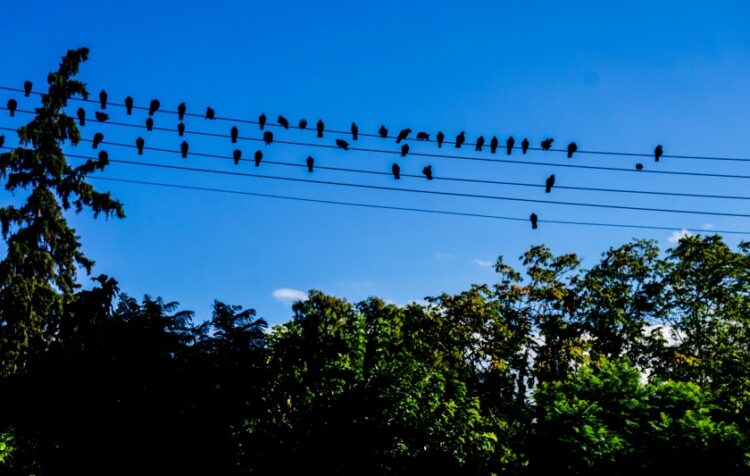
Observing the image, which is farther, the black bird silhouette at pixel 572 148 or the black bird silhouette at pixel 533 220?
the black bird silhouette at pixel 533 220

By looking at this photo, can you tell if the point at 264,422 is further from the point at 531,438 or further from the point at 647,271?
the point at 647,271

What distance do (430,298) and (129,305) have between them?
578 inches

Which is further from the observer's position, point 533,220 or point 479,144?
point 533,220

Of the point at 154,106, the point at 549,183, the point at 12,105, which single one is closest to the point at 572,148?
the point at 549,183

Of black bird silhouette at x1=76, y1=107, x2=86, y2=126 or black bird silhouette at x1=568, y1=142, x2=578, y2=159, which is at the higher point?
black bird silhouette at x1=76, y1=107, x2=86, y2=126

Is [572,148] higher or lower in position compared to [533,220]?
higher

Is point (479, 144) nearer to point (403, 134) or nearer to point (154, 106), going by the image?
point (403, 134)

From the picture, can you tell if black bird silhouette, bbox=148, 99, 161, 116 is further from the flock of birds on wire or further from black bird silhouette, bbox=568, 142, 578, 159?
black bird silhouette, bbox=568, 142, 578, 159

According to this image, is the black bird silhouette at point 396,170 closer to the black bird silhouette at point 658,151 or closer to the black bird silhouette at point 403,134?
the black bird silhouette at point 403,134

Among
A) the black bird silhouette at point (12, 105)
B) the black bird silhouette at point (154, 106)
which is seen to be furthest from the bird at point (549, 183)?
the black bird silhouette at point (12, 105)

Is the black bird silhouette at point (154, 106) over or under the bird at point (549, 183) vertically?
over

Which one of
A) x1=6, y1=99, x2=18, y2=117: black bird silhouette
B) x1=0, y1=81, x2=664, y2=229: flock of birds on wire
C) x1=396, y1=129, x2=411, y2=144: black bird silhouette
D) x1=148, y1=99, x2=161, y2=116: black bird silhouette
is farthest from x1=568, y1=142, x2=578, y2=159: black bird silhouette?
x1=6, y1=99, x2=18, y2=117: black bird silhouette

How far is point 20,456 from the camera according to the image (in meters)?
14.0

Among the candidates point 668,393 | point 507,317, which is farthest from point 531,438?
point 507,317
